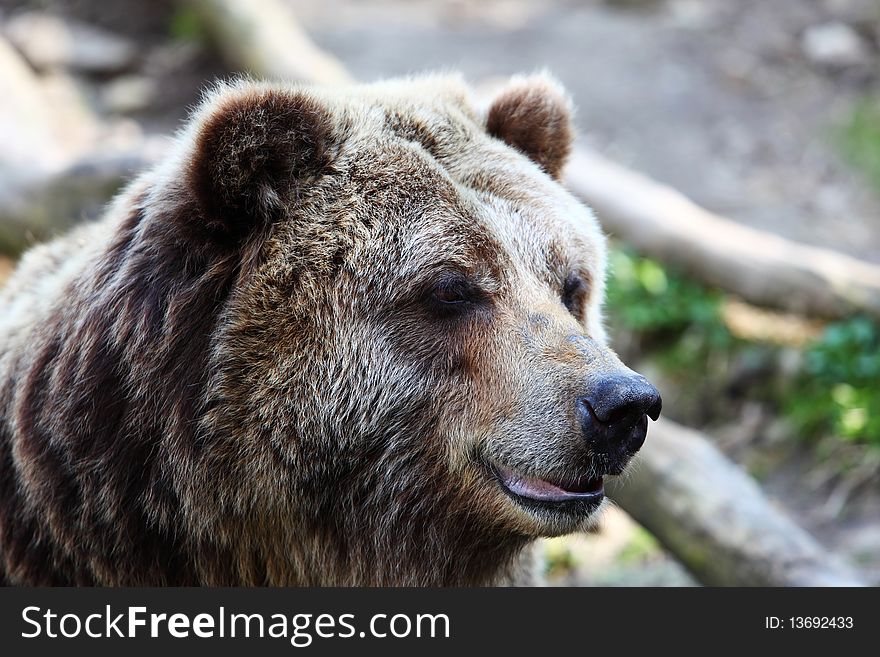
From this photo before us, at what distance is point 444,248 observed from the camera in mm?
3297

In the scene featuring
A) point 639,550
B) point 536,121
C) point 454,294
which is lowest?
point 639,550

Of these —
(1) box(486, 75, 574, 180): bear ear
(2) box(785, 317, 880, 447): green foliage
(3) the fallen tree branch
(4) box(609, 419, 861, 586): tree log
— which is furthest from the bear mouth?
(3) the fallen tree branch

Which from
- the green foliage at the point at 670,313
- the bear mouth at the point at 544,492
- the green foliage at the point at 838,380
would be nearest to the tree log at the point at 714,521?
the bear mouth at the point at 544,492

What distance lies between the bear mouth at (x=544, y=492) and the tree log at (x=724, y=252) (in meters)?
4.46

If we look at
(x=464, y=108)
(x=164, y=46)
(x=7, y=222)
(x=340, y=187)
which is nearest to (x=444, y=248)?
(x=340, y=187)

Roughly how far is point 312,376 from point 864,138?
27.2 feet

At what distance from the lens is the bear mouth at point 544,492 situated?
325 centimetres

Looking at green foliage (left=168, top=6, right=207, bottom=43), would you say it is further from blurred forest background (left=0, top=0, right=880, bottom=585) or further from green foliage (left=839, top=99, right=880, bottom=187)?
green foliage (left=839, top=99, right=880, bottom=187)

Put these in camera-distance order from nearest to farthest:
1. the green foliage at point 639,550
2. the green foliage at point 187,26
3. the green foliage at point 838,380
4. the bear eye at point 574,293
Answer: the bear eye at point 574,293 < the green foliage at point 639,550 < the green foliage at point 838,380 < the green foliage at point 187,26

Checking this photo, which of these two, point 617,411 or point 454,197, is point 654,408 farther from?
point 454,197

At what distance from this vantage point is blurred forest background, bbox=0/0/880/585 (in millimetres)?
6117

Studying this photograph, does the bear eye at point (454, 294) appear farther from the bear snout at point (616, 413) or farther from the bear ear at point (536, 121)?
the bear ear at point (536, 121)

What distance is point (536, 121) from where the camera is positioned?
4016 millimetres

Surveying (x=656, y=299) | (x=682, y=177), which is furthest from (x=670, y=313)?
(x=682, y=177)
